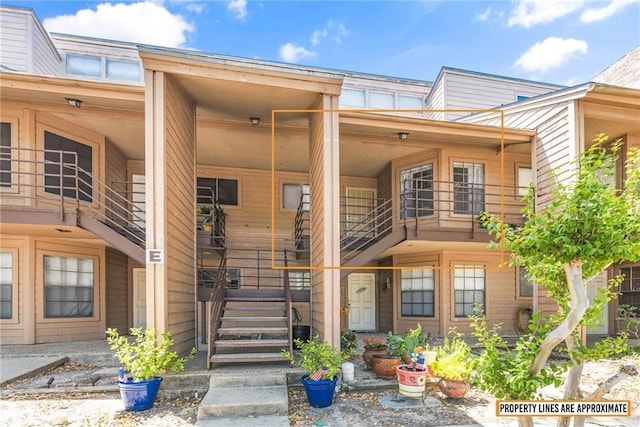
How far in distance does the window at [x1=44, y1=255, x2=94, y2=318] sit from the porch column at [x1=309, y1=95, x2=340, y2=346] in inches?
213

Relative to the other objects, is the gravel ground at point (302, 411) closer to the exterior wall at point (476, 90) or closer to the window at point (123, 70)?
the exterior wall at point (476, 90)

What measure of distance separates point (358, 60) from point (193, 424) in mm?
13378

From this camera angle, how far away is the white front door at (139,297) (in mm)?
9289

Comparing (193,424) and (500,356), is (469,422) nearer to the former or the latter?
(500,356)

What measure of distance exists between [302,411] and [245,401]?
2.35 feet

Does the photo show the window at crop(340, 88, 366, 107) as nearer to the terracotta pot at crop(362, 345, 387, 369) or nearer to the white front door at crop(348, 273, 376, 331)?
the white front door at crop(348, 273, 376, 331)

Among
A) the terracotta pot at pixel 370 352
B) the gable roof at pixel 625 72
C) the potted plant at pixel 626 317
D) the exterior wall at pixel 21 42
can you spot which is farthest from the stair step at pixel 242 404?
the gable roof at pixel 625 72

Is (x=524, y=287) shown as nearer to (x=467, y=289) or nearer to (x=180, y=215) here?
(x=467, y=289)

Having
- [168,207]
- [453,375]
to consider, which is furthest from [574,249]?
[168,207]

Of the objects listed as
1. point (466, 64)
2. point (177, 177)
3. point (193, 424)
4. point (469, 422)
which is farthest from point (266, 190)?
point (466, 64)

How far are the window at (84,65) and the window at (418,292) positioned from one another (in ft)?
40.1

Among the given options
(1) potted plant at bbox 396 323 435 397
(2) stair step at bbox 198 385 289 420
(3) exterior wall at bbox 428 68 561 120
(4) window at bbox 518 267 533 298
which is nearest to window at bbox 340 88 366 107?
(3) exterior wall at bbox 428 68 561 120

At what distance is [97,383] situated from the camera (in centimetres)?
533

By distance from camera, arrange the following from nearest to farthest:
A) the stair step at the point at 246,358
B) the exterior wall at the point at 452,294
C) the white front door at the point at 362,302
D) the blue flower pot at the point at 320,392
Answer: the blue flower pot at the point at 320,392 < the stair step at the point at 246,358 < the exterior wall at the point at 452,294 < the white front door at the point at 362,302
